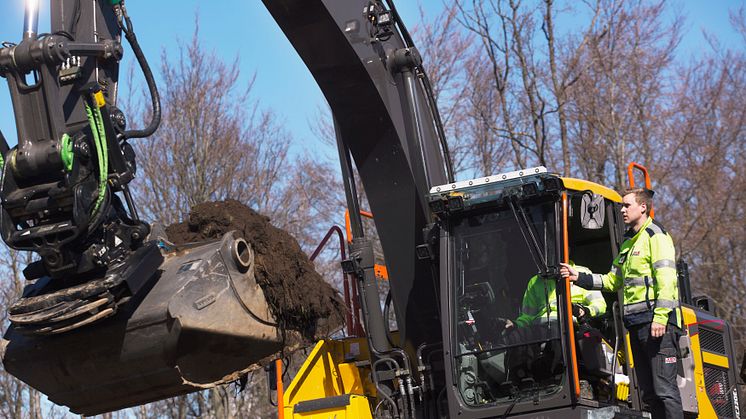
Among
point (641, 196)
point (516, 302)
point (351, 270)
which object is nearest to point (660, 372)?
point (516, 302)

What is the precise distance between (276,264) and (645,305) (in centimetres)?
237

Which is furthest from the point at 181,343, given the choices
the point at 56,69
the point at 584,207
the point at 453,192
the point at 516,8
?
the point at 516,8

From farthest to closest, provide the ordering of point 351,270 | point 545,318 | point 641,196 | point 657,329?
point 351,270 < point 641,196 < point 657,329 < point 545,318

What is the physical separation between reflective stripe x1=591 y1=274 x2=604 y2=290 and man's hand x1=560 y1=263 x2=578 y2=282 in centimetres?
25

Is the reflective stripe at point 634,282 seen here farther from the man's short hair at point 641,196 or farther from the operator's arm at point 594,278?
the man's short hair at point 641,196

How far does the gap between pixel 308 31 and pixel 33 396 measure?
18.9 metres

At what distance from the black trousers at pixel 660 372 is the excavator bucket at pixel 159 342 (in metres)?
2.53

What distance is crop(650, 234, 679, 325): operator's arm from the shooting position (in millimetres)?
6434

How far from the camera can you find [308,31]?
23.0 feet

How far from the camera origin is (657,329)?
639 cm

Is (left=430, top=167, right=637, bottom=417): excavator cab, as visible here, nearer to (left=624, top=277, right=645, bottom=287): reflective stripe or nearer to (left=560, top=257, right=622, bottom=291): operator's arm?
(left=560, top=257, right=622, bottom=291): operator's arm

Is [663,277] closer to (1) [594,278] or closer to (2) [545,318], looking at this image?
(1) [594,278]

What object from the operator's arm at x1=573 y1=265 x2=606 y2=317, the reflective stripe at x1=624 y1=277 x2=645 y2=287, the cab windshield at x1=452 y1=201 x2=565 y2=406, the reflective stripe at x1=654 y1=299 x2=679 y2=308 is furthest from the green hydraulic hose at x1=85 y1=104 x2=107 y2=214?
the reflective stripe at x1=654 y1=299 x2=679 y2=308

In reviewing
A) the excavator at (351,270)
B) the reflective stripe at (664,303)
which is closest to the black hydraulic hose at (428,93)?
the excavator at (351,270)
